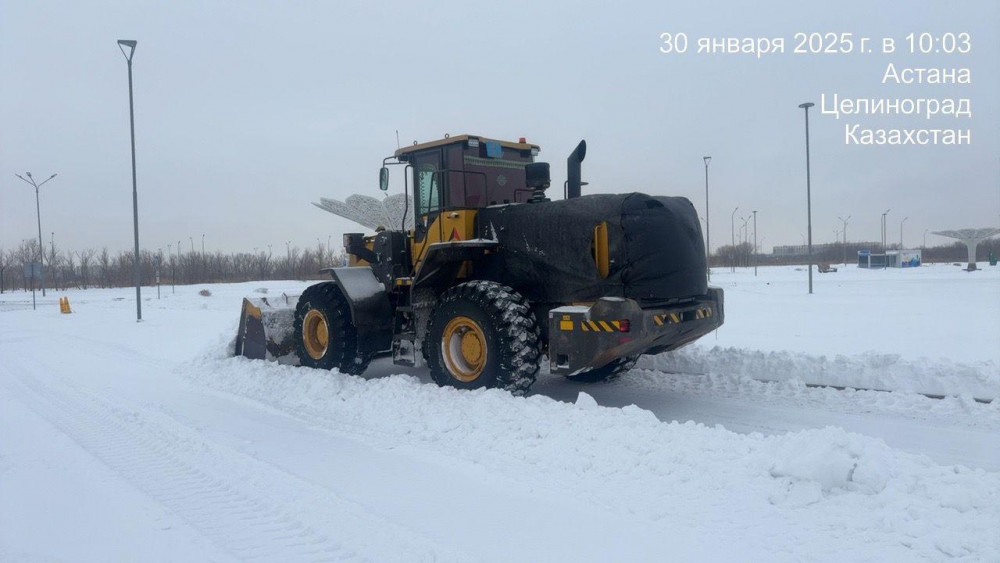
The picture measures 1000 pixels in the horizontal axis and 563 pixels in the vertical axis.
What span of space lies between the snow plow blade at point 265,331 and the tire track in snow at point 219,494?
2.48 m

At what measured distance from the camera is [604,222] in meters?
7.09

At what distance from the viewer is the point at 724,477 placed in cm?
467

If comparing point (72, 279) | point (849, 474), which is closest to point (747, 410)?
point (849, 474)

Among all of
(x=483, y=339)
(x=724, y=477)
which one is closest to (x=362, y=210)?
(x=483, y=339)

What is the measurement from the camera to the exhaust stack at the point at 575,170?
8.49m

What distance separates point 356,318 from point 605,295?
3.22 metres

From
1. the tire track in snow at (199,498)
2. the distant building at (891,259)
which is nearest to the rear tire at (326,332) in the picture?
the tire track in snow at (199,498)

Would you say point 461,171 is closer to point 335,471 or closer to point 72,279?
point 335,471

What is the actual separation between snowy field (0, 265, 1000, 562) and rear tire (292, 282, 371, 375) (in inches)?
16.6

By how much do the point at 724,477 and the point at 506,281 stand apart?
12.3 feet

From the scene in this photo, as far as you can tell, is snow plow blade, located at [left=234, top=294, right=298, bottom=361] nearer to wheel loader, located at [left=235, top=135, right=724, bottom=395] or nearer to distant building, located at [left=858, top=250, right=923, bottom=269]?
wheel loader, located at [left=235, top=135, right=724, bottom=395]

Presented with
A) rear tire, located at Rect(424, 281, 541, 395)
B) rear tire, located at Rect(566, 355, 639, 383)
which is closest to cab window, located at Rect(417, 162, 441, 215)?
rear tire, located at Rect(424, 281, 541, 395)

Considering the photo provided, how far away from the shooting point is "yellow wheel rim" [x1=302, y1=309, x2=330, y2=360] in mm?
9500

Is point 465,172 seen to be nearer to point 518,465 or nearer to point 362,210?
point 362,210
